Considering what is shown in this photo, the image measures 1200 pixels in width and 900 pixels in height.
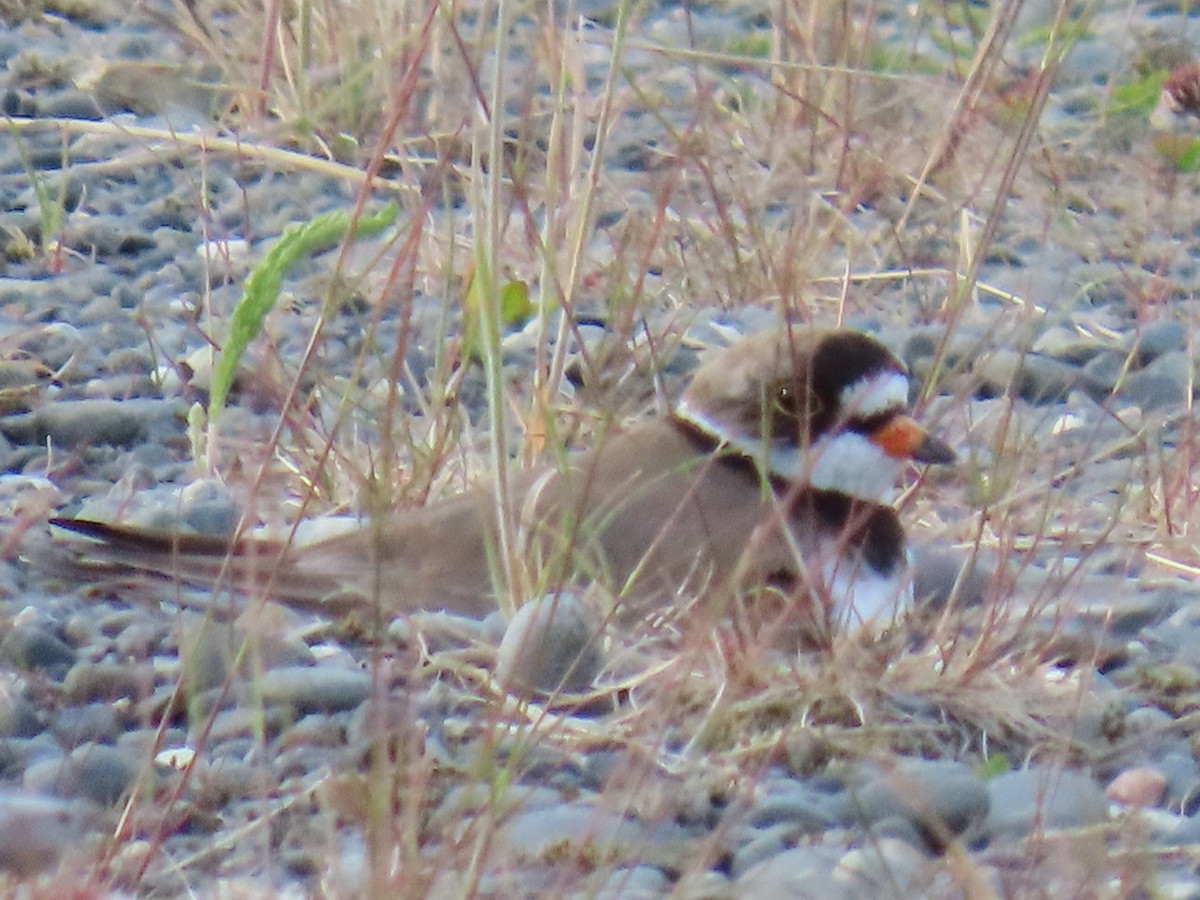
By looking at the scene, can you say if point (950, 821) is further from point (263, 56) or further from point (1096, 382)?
point (263, 56)

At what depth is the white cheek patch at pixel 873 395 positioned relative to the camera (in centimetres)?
325

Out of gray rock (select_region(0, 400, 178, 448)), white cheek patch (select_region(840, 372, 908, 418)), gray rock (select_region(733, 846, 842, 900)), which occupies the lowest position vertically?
gray rock (select_region(0, 400, 178, 448))

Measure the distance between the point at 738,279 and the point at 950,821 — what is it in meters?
2.06

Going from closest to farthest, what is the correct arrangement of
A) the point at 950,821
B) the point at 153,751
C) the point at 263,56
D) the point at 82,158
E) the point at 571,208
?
the point at 153,751 < the point at 950,821 < the point at 571,208 < the point at 263,56 < the point at 82,158

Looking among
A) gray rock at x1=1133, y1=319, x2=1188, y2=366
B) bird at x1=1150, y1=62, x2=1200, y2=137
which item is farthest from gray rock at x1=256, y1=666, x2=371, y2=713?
bird at x1=1150, y1=62, x2=1200, y2=137

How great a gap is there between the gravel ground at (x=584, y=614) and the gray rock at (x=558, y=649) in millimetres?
27

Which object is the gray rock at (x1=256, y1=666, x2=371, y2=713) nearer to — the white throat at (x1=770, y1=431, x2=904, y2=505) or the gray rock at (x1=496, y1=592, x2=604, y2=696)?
the gray rock at (x1=496, y1=592, x2=604, y2=696)

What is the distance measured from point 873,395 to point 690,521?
392mm

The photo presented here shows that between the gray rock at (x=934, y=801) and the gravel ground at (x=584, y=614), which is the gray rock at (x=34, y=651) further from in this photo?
the gray rock at (x=934, y=801)

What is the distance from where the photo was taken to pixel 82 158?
5125 mm

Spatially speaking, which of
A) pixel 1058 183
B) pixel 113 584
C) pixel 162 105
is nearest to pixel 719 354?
pixel 113 584

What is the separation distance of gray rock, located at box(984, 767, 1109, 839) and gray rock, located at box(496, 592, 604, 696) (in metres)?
0.52

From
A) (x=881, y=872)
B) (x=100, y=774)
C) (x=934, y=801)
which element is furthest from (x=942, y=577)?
(x=100, y=774)

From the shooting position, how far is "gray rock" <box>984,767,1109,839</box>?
2.37m
